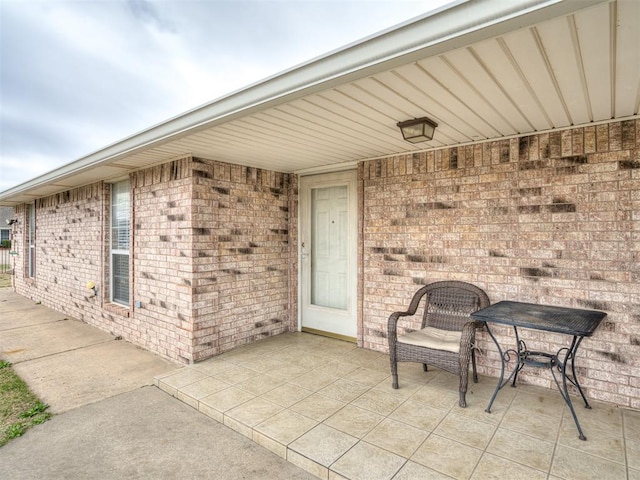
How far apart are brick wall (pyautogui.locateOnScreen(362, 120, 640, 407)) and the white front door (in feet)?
1.47

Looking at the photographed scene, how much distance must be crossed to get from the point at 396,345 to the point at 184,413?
1.83m

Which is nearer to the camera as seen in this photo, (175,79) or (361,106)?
(361,106)

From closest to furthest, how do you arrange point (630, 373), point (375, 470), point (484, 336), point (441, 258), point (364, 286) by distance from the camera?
point (375, 470), point (630, 373), point (484, 336), point (441, 258), point (364, 286)

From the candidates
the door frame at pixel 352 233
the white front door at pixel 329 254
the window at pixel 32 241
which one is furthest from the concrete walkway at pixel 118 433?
the window at pixel 32 241

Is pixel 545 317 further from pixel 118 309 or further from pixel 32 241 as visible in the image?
pixel 32 241

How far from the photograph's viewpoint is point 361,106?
2.42 metres

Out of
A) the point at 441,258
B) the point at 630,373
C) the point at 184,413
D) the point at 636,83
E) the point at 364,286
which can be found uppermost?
the point at 636,83

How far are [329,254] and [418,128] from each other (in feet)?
7.64

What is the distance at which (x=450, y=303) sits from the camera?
3441 mm

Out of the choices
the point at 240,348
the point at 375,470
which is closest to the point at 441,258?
the point at 375,470

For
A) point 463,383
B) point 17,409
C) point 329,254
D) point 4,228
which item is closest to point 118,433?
point 17,409

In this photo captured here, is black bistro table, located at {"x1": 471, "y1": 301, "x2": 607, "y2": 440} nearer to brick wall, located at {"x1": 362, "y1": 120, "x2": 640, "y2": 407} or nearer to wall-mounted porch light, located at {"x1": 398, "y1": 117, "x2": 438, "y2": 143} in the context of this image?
brick wall, located at {"x1": 362, "y1": 120, "x2": 640, "y2": 407}

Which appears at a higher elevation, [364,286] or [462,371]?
[364,286]

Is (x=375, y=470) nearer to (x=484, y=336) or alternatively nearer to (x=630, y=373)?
(x=484, y=336)
